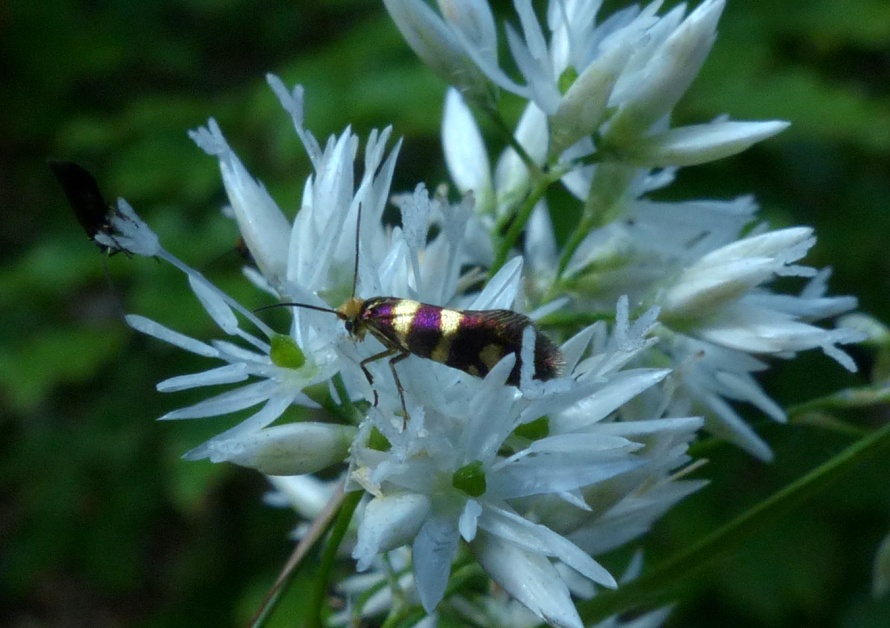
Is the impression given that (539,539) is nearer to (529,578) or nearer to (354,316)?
(529,578)

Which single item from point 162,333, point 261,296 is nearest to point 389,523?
point 162,333

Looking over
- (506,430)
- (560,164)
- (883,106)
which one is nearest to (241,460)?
(506,430)

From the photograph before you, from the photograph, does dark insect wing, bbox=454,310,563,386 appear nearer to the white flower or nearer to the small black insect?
the white flower

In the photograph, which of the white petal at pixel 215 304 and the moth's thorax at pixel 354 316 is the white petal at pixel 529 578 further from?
the white petal at pixel 215 304

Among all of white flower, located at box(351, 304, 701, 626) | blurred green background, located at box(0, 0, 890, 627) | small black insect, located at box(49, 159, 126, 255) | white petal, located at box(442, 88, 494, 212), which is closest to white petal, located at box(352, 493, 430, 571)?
white flower, located at box(351, 304, 701, 626)

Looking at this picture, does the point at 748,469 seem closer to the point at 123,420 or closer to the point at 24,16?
the point at 123,420
